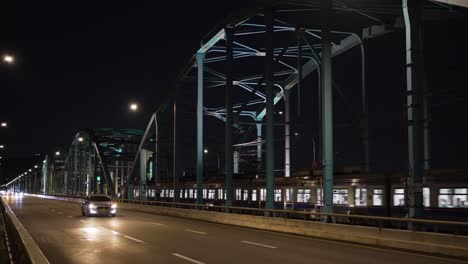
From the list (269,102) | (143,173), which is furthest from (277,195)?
(143,173)

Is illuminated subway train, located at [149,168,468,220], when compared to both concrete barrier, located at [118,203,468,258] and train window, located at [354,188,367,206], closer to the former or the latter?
train window, located at [354,188,367,206]

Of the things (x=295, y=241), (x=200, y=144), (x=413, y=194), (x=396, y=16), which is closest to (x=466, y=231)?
(x=413, y=194)

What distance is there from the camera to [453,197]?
23578mm

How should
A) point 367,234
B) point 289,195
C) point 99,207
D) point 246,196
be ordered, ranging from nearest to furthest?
point 367,234 → point 289,195 → point 99,207 → point 246,196

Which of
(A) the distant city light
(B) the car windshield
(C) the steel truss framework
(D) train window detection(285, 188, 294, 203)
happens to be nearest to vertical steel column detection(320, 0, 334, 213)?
(C) the steel truss framework

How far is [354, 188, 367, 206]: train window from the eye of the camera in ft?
94.2

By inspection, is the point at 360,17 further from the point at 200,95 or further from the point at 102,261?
the point at 102,261

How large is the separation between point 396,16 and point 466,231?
1972 centimetres

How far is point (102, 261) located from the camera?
1473 centimetres

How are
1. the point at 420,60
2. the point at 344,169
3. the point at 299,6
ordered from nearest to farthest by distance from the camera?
the point at 420,60
the point at 344,169
the point at 299,6

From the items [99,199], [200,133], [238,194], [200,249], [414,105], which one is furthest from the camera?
[200,133]

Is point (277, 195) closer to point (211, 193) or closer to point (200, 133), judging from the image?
point (200, 133)

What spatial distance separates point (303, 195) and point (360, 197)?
549cm

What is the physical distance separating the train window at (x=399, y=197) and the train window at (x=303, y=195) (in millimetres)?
7289
